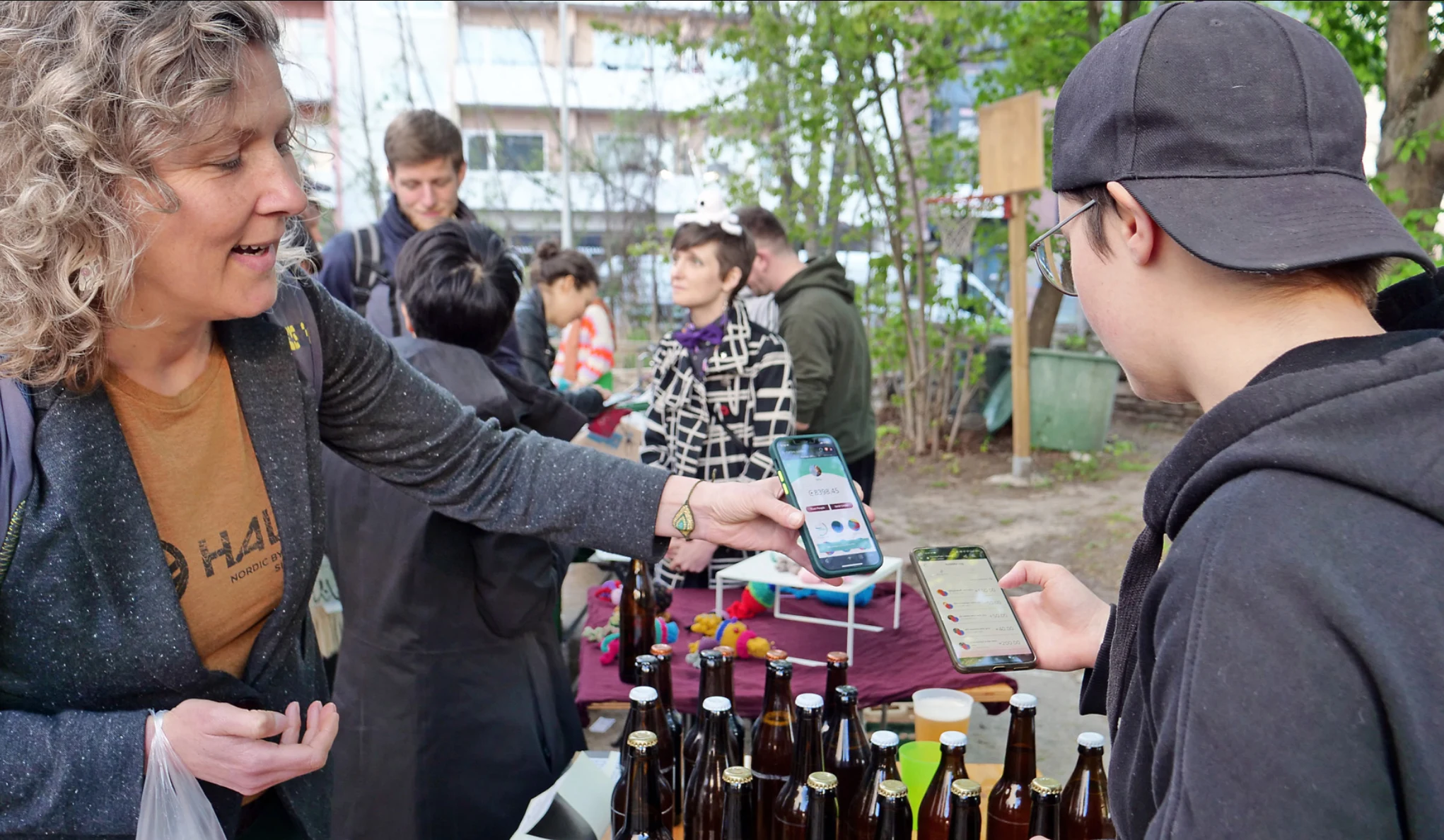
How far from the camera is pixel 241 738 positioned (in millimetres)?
1354

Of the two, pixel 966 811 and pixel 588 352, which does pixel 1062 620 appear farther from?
pixel 588 352

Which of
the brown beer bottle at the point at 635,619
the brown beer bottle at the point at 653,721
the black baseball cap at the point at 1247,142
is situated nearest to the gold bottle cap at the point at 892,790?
the brown beer bottle at the point at 653,721

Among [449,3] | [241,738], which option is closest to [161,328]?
[241,738]

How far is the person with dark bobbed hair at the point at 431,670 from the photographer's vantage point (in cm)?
232

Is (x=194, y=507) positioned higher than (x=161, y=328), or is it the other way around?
(x=161, y=328)

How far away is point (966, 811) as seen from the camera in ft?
5.77

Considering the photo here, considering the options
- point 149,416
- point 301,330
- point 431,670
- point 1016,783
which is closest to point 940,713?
point 1016,783

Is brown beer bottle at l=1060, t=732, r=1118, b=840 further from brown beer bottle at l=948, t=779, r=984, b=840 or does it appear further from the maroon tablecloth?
the maroon tablecloth

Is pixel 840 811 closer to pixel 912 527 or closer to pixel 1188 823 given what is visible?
pixel 1188 823

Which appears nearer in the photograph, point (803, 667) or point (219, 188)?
point (219, 188)

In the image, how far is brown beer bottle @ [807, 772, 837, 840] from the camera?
5.59 feet

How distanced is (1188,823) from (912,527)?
22.0ft

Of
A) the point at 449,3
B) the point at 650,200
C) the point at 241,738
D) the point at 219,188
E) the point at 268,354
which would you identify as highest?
the point at 449,3

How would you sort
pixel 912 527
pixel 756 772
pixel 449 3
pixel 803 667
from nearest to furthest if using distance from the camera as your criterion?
1. pixel 756 772
2. pixel 803 667
3. pixel 912 527
4. pixel 449 3
